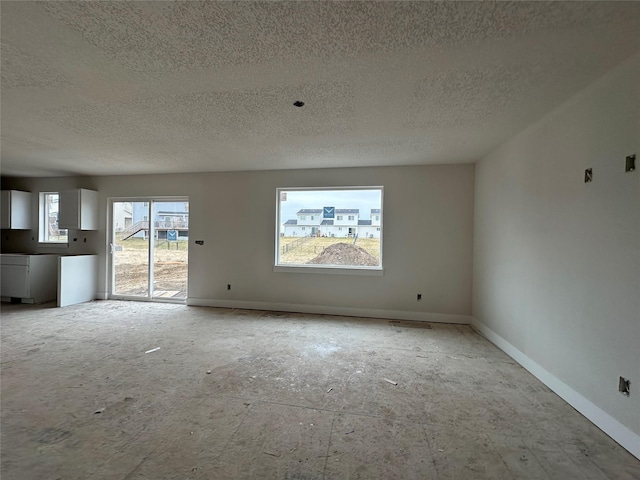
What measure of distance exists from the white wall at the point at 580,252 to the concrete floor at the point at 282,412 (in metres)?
0.27

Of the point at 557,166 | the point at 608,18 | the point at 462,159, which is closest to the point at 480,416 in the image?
the point at 557,166

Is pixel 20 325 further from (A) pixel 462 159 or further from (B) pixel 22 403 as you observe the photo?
(A) pixel 462 159

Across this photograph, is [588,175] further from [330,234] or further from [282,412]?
[330,234]

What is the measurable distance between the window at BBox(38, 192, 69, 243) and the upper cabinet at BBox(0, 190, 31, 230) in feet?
0.79

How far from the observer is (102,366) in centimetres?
265

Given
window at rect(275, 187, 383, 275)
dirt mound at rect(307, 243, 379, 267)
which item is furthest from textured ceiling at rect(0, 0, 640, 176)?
dirt mound at rect(307, 243, 379, 267)

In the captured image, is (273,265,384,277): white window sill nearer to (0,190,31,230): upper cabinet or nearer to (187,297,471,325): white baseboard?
(187,297,471,325): white baseboard

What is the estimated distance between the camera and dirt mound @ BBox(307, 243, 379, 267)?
450 centimetres

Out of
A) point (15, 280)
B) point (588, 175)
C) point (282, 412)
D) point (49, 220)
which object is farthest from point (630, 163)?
point (49, 220)

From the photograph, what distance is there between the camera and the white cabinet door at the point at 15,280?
4.91 m

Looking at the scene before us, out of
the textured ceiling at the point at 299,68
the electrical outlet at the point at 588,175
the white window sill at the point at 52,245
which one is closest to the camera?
the textured ceiling at the point at 299,68

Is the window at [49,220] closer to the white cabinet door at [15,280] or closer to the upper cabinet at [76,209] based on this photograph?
the upper cabinet at [76,209]

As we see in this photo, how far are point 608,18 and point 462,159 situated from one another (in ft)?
8.55

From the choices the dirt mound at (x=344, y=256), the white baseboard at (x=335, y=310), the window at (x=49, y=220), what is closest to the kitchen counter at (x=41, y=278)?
the window at (x=49, y=220)
